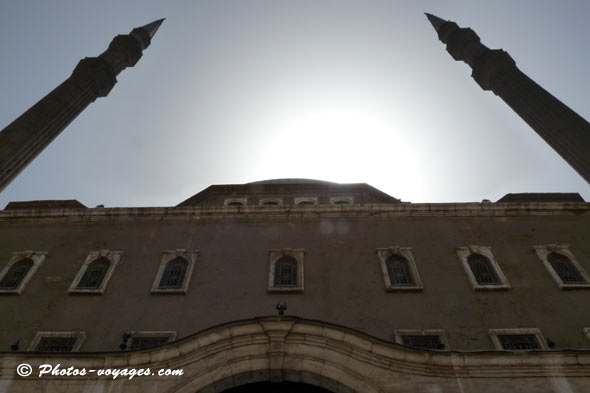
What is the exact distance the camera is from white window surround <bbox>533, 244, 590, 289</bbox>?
1302 centimetres

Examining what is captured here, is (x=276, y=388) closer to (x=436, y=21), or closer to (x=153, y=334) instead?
(x=153, y=334)

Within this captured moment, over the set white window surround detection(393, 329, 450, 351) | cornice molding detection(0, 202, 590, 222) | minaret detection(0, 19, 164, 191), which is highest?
minaret detection(0, 19, 164, 191)

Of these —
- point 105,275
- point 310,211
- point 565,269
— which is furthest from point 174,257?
point 565,269

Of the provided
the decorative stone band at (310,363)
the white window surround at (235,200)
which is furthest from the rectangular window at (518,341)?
the white window surround at (235,200)

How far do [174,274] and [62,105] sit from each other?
14.6 metres

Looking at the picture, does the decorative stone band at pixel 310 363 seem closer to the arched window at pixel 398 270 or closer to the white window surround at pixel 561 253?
the arched window at pixel 398 270

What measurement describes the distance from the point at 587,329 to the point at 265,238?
9.99 m

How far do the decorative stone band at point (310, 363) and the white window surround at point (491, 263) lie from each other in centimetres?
447

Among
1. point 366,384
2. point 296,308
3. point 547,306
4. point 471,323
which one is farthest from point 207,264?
point 547,306

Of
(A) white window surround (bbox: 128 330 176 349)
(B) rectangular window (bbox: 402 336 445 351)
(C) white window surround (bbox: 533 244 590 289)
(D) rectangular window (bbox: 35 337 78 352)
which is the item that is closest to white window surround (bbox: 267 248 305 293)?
(A) white window surround (bbox: 128 330 176 349)

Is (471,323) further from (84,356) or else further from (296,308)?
(84,356)

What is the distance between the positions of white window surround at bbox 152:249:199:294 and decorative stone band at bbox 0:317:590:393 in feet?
13.5

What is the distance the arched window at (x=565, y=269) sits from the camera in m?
13.5

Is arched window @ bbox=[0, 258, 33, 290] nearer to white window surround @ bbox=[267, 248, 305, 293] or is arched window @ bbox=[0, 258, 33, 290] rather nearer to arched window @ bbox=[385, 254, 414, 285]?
white window surround @ bbox=[267, 248, 305, 293]
